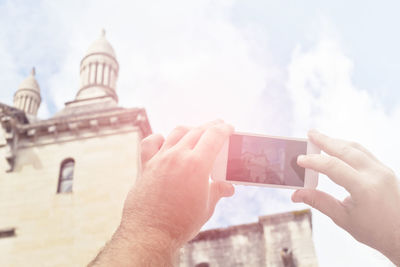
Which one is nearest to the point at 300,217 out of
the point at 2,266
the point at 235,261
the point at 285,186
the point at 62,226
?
the point at 235,261

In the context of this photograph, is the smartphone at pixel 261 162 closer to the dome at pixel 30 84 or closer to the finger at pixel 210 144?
the finger at pixel 210 144

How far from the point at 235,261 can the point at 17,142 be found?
453 inches

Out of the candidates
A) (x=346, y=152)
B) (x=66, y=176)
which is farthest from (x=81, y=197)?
(x=346, y=152)

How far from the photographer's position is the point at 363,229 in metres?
2.32

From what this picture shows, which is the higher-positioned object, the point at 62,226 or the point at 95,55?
the point at 95,55

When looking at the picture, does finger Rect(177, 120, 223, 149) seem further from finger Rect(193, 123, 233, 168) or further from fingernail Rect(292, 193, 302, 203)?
fingernail Rect(292, 193, 302, 203)

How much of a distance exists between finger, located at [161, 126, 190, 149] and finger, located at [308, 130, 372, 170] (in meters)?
0.75

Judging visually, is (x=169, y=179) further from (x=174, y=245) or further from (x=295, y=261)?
(x=295, y=261)

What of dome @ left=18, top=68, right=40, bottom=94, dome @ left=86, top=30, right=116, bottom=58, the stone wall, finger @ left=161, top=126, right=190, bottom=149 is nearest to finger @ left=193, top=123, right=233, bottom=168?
finger @ left=161, top=126, right=190, bottom=149

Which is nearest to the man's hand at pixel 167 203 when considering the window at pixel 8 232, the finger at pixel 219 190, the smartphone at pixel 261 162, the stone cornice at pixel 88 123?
the finger at pixel 219 190

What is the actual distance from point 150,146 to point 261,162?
29.8 inches

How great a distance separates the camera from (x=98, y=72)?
87.4ft

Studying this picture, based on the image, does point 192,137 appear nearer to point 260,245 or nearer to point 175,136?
point 175,136

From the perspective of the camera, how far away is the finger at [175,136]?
2414 mm
